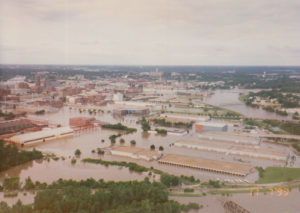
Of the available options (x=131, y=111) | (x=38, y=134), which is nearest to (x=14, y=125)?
(x=38, y=134)

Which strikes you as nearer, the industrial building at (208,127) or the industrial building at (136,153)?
the industrial building at (136,153)

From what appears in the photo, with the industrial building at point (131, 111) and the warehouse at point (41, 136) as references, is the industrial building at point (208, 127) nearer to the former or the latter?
the industrial building at point (131, 111)

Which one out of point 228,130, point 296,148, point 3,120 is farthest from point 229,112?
point 3,120

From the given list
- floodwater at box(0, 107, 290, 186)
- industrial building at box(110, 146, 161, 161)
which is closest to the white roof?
floodwater at box(0, 107, 290, 186)

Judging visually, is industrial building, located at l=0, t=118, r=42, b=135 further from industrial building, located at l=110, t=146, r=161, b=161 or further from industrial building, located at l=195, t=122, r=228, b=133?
industrial building, located at l=195, t=122, r=228, b=133

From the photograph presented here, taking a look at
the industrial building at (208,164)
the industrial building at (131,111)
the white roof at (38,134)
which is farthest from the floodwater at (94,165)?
the industrial building at (131,111)
